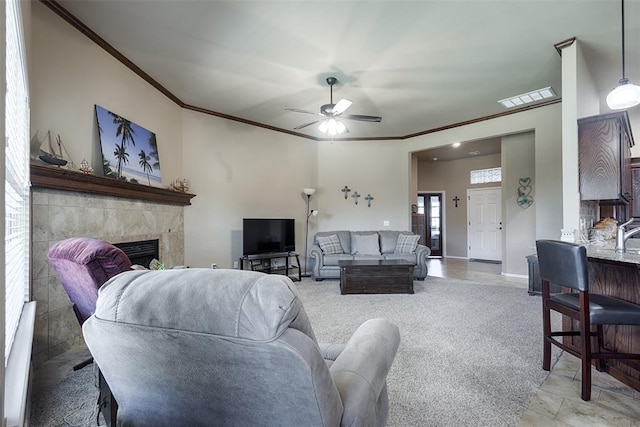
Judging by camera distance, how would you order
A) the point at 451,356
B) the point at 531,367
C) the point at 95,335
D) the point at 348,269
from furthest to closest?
the point at 348,269 → the point at 451,356 → the point at 531,367 → the point at 95,335

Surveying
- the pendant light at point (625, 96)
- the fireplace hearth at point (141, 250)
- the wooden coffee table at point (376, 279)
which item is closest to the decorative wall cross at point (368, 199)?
the wooden coffee table at point (376, 279)

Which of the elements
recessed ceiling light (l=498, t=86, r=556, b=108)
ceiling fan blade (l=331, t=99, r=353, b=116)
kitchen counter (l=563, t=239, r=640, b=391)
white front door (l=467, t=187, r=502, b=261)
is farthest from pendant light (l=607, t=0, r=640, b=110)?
white front door (l=467, t=187, r=502, b=261)

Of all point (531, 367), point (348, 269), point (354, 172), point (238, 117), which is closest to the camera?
point (531, 367)

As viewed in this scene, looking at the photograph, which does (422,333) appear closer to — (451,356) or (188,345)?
(451,356)

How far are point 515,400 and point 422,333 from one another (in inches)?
43.6

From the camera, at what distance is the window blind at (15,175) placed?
1.38 m

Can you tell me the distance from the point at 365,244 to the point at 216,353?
213 inches

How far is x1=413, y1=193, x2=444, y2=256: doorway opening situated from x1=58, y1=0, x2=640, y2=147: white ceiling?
4.59 meters

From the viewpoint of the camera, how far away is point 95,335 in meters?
0.88

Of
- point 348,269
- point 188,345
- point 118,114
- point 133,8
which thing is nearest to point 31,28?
point 133,8

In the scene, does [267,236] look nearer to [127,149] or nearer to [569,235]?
[127,149]

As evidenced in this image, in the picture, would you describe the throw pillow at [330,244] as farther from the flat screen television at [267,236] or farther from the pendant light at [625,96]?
the pendant light at [625,96]

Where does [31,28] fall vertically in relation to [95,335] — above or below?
above

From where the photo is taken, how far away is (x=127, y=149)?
3322mm
